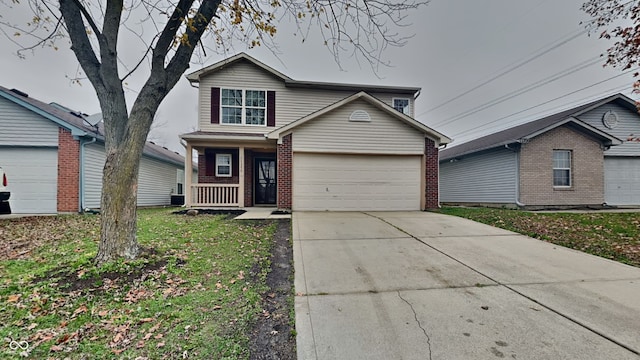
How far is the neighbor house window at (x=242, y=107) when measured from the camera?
40.0 feet

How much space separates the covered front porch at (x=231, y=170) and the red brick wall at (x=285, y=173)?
910 mm

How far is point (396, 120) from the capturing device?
10.8m

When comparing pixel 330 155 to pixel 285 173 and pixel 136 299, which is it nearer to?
pixel 285 173

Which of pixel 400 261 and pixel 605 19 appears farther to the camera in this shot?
pixel 605 19

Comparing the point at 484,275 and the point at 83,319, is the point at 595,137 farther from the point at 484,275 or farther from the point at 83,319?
the point at 83,319

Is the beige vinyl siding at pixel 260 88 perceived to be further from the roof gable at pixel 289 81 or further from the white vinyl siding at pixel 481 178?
the white vinyl siding at pixel 481 178

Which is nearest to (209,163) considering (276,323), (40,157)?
(40,157)

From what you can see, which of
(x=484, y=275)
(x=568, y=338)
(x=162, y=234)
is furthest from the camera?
(x=162, y=234)

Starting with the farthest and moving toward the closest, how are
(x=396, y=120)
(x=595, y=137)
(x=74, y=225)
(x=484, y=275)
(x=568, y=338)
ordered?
1. (x=595, y=137)
2. (x=396, y=120)
3. (x=74, y=225)
4. (x=484, y=275)
5. (x=568, y=338)

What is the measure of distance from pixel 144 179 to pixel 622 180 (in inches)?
975

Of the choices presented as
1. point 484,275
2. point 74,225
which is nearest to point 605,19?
point 484,275

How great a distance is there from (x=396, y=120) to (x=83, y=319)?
34.8 feet

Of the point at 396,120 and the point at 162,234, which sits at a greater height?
the point at 396,120

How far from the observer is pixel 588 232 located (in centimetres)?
666
